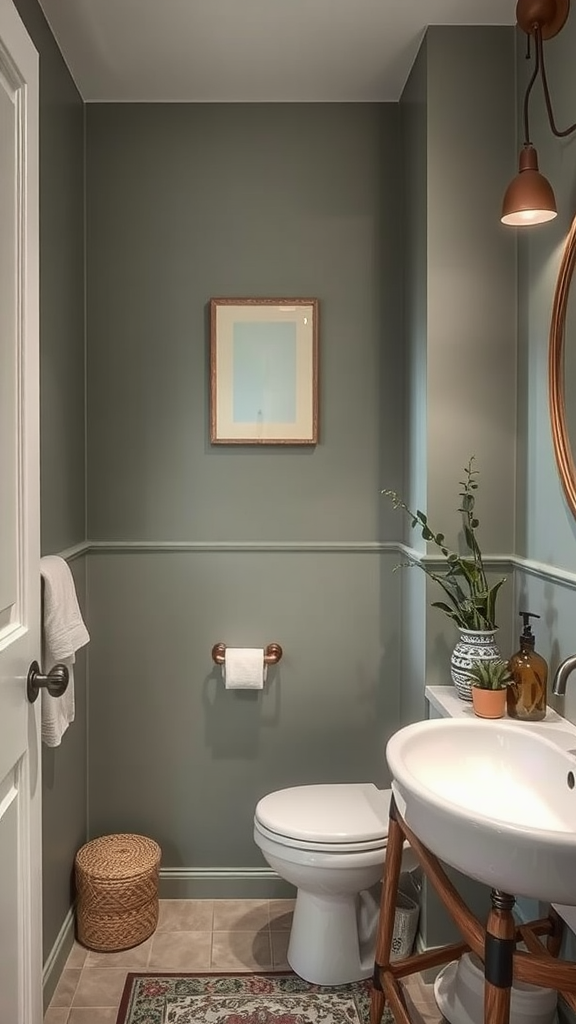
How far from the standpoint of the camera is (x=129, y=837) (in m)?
2.40

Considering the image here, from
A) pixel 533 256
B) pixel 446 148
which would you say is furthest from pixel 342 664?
pixel 446 148

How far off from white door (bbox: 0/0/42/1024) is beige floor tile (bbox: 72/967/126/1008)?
53 centimetres

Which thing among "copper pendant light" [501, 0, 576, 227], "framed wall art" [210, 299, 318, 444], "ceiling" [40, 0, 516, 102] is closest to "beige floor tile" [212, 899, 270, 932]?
"framed wall art" [210, 299, 318, 444]

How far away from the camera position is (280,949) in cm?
222

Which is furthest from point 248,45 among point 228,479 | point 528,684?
point 528,684

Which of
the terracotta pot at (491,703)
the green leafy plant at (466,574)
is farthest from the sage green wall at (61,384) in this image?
the terracotta pot at (491,703)

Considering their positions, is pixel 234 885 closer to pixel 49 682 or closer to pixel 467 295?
pixel 49 682

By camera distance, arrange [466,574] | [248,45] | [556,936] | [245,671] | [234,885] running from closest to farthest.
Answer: [556,936] → [466,574] → [248,45] → [245,671] → [234,885]

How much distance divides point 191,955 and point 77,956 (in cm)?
31

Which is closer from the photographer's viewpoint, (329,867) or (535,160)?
(535,160)

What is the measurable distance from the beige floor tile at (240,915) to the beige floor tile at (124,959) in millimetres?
220

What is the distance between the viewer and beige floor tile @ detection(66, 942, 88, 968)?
2145mm

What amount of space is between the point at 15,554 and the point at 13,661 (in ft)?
0.60

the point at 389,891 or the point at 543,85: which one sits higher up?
the point at 543,85
